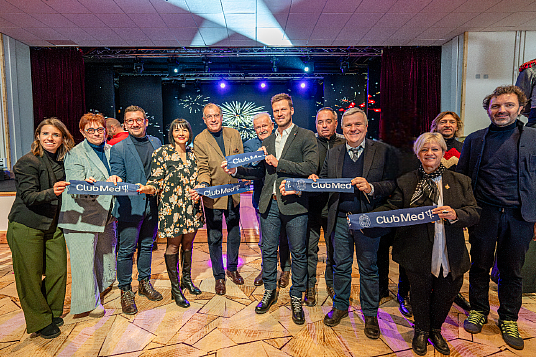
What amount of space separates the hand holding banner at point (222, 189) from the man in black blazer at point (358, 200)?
849 millimetres

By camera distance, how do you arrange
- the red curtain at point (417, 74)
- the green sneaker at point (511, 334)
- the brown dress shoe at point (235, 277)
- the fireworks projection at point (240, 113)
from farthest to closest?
the fireworks projection at point (240, 113)
the red curtain at point (417, 74)
the brown dress shoe at point (235, 277)
the green sneaker at point (511, 334)

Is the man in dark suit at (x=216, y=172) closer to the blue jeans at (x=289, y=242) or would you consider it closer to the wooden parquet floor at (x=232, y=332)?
the wooden parquet floor at (x=232, y=332)

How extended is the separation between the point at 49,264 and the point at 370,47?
7.80 metres

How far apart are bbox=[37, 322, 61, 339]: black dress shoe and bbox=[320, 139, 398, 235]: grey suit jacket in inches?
89.6

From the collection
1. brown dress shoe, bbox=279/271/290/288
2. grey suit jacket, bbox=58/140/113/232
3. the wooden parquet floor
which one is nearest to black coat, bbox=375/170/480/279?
the wooden parquet floor

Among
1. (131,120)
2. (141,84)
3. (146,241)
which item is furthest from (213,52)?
(146,241)

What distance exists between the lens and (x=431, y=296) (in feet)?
6.48

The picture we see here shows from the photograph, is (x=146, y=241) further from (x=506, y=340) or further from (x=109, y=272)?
(x=506, y=340)

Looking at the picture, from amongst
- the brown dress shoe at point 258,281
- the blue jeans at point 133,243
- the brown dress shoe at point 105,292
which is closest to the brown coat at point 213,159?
the blue jeans at point 133,243

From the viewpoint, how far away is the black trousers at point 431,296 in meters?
1.89

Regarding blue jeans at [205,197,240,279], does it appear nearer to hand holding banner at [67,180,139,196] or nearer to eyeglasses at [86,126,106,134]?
hand holding banner at [67,180,139,196]

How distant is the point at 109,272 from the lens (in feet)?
8.83

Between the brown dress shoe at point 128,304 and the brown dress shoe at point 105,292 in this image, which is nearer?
the brown dress shoe at point 128,304

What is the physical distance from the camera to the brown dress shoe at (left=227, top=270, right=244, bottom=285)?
3.01m
